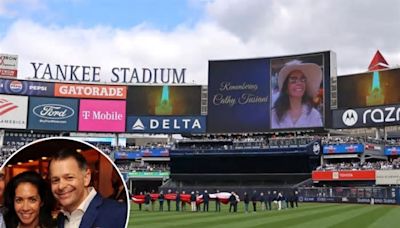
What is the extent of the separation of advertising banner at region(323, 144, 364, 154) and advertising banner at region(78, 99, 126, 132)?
26.7m

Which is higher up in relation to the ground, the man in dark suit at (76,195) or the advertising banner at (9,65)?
the advertising banner at (9,65)

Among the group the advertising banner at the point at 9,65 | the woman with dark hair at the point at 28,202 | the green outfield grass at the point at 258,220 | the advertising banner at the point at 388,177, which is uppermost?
the advertising banner at the point at 9,65

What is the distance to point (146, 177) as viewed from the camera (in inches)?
2687

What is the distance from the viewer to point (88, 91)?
75312mm

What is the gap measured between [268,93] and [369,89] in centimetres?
1184

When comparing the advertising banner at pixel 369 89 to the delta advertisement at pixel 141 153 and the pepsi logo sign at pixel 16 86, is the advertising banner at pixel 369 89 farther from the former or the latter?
the pepsi logo sign at pixel 16 86

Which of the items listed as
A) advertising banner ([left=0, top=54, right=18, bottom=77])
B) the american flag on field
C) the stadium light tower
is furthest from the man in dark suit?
advertising banner ([left=0, top=54, right=18, bottom=77])

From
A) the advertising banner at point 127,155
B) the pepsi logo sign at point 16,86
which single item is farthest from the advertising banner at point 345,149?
the pepsi logo sign at point 16,86

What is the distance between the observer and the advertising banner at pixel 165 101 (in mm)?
73125

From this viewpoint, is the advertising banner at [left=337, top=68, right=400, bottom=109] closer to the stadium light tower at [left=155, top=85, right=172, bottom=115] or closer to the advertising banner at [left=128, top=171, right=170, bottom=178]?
the stadium light tower at [left=155, top=85, right=172, bottom=115]

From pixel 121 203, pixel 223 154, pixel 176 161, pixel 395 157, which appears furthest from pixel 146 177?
pixel 121 203

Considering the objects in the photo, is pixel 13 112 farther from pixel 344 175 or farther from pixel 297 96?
pixel 344 175

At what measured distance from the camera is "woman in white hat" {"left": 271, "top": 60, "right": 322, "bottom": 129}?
66.1 meters

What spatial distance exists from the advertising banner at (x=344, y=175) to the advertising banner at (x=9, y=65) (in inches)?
1659
